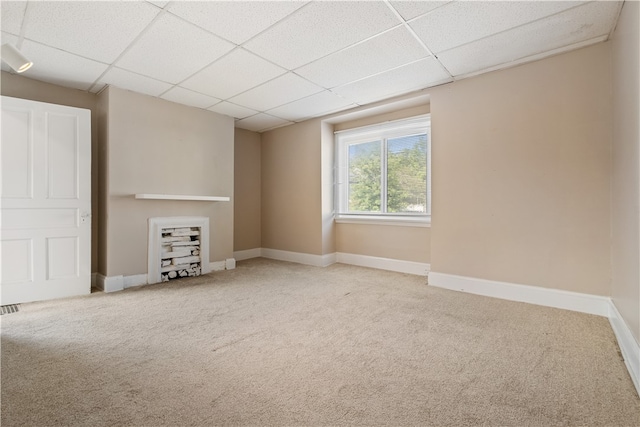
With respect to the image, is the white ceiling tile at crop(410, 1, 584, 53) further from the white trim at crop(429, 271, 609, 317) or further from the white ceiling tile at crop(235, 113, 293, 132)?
the white ceiling tile at crop(235, 113, 293, 132)

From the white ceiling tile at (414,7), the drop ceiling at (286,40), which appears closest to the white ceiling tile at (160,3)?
the drop ceiling at (286,40)

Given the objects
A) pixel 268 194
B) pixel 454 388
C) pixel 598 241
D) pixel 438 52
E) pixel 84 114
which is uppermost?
pixel 438 52

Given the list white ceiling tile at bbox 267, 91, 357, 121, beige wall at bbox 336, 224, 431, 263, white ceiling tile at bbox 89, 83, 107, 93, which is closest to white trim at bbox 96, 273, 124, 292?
white ceiling tile at bbox 89, 83, 107, 93

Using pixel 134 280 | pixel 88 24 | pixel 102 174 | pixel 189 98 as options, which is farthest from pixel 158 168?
pixel 88 24

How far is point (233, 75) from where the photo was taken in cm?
320

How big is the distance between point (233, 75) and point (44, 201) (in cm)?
240

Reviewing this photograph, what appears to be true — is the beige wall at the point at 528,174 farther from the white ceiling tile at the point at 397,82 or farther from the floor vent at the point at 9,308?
the floor vent at the point at 9,308

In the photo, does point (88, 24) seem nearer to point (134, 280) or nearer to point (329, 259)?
point (134, 280)

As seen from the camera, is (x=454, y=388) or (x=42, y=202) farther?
(x=42, y=202)

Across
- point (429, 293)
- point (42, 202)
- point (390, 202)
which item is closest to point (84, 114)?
point (42, 202)

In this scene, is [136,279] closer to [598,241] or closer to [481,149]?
[481,149]

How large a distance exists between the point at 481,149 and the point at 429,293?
1.71m

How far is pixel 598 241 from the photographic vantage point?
262 cm

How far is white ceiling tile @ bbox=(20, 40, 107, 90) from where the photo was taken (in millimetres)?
2684
